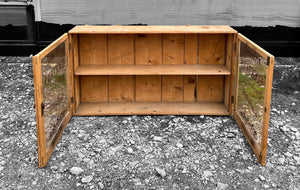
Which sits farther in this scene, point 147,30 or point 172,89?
point 172,89

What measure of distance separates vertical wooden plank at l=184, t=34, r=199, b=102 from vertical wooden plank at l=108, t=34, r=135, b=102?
0.72m

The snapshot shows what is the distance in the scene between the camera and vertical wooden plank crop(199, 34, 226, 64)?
5.05 m

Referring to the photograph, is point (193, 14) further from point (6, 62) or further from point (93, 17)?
point (6, 62)

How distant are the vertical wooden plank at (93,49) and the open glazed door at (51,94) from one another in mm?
452

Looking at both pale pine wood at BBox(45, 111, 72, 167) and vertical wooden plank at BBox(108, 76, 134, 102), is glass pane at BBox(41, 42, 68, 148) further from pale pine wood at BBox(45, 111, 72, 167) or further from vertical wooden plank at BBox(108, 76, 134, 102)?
vertical wooden plank at BBox(108, 76, 134, 102)

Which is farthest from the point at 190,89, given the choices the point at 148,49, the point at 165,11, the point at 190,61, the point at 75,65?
the point at 165,11

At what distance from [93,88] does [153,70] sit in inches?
36.0

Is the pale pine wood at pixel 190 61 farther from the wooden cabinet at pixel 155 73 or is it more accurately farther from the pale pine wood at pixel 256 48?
the pale pine wood at pixel 256 48

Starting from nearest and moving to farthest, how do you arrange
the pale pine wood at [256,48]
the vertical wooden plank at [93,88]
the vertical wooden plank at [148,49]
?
1. the pale pine wood at [256,48]
2. the vertical wooden plank at [148,49]
3. the vertical wooden plank at [93,88]

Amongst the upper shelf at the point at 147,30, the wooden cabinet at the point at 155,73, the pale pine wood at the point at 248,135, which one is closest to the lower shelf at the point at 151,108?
the wooden cabinet at the point at 155,73

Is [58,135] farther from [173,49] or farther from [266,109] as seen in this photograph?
[266,109]

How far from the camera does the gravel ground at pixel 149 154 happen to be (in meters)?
3.49

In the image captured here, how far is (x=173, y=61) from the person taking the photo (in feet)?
16.9

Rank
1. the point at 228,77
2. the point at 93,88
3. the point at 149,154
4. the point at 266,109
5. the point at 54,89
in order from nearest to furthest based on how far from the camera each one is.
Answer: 1. the point at 266,109
2. the point at 149,154
3. the point at 54,89
4. the point at 228,77
5. the point at 93,88
